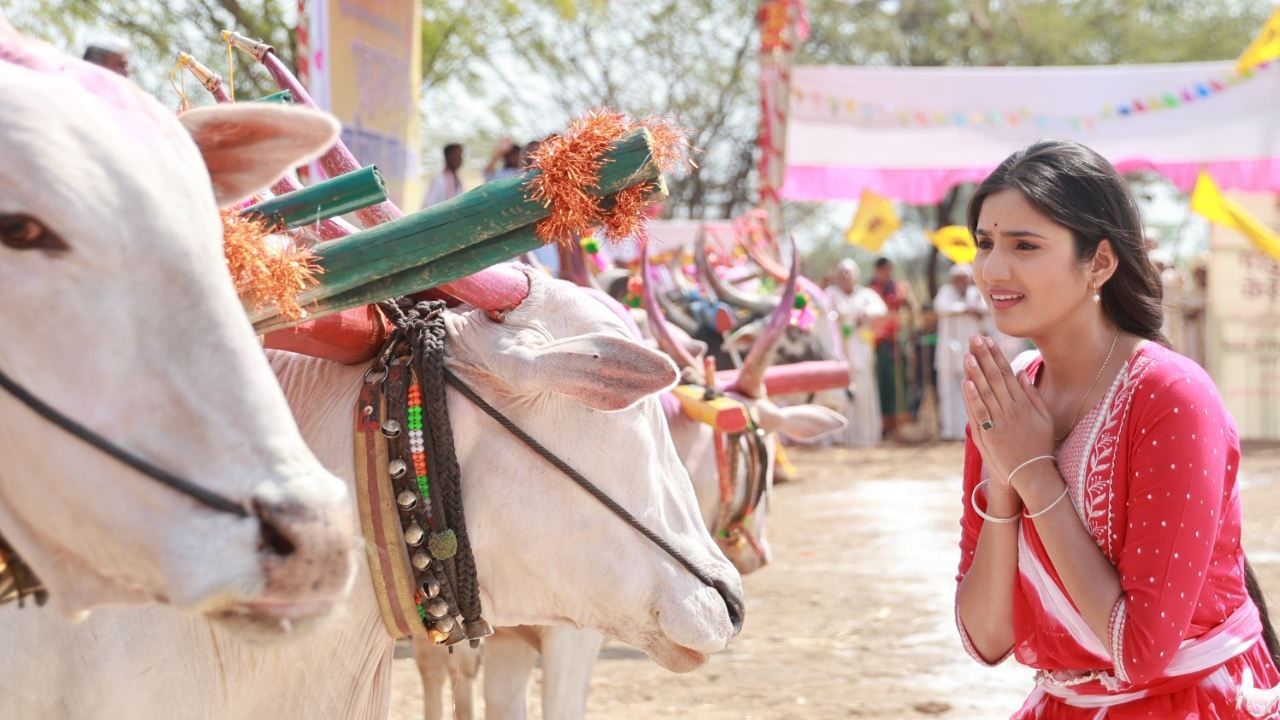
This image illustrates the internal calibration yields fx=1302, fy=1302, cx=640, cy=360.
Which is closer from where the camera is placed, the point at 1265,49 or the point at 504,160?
the point at 504,160

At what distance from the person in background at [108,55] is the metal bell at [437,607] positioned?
8.31 ft

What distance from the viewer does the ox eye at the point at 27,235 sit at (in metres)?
1.23

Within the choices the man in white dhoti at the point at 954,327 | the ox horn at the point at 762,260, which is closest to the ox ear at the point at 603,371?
the ox horn at the point at 762,260

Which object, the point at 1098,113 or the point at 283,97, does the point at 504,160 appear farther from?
the point at 1098,113

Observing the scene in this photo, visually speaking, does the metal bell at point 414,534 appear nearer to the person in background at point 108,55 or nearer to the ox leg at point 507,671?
the ox leg at point 507,671

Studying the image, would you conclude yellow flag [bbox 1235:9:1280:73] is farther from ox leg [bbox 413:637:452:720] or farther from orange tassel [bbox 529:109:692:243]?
orange tassel [bbox 529:109:692:243]

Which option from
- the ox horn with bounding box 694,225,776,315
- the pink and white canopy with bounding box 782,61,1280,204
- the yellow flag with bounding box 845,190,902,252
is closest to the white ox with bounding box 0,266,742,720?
the ox horn with bounding box 694,225,776,315

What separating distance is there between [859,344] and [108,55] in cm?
1186

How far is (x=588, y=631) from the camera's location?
374 centimetres

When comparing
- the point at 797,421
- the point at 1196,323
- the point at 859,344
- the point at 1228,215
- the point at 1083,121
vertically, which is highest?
the point at 1083,121

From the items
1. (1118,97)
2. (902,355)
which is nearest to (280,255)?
(1118,97)

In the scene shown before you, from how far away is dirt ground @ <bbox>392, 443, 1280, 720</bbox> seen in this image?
17.3 ft

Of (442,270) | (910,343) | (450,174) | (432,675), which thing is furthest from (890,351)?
(442,270)

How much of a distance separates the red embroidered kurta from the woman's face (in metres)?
0.16
